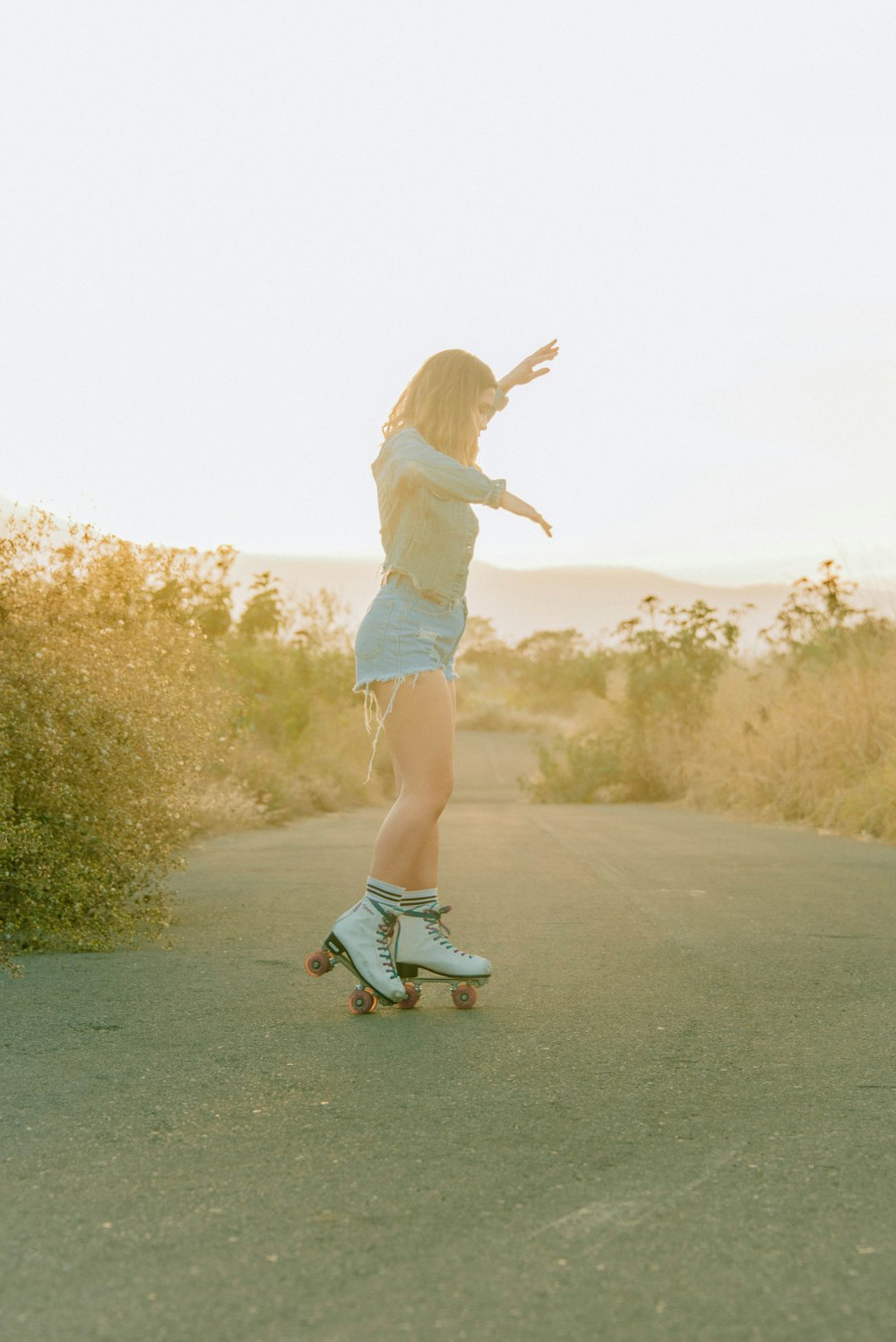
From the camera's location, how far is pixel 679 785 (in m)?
19.3

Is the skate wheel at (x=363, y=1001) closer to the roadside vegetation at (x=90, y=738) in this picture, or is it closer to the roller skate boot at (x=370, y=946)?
the roller skate boot at (x=370, y=946)

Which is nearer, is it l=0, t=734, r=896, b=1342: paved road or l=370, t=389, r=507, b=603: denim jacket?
l=0, t=734, r=896, b=1342: paved road

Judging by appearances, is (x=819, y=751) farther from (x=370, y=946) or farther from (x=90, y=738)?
(x=370, y=946)

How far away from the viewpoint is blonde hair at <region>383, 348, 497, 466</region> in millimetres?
4840

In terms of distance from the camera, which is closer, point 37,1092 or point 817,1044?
point 37,1092

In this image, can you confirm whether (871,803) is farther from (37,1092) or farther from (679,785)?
(37,1092)

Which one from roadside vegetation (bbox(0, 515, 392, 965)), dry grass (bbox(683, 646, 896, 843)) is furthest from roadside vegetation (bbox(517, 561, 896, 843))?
roadside vegetation (bbox(0, 515, 392, 965))

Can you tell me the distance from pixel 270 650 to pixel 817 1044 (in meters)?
16.8

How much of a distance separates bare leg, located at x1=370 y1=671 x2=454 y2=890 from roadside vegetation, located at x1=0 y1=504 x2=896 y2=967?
5.53 ft

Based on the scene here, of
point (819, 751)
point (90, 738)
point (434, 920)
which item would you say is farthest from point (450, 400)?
point (819, 751)

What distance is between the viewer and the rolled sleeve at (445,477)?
4555 mm

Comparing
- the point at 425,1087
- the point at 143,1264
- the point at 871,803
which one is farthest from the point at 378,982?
the point at 871,803

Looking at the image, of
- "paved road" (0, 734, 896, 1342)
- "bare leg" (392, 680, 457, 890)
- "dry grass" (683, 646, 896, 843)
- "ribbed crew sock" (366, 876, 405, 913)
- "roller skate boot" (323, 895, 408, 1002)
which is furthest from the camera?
"dry grass" (683, 646, 896, 843)

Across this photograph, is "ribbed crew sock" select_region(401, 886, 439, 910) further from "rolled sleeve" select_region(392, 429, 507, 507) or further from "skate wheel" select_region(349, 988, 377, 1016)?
"rolled sleeve" select_region(392, 429, 507, 507)
